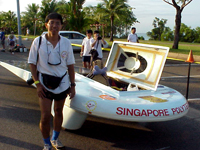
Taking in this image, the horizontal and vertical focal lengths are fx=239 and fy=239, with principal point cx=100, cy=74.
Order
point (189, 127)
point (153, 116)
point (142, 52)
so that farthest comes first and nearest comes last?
point (142, 52)
point (189, 127)
point (153, 116)

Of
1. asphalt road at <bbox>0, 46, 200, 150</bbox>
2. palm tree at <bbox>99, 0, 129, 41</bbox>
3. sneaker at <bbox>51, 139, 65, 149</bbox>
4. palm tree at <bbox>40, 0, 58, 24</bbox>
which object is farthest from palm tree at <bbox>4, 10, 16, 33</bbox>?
sneaker at <bbox>51, 139, 65, 149</bbox>

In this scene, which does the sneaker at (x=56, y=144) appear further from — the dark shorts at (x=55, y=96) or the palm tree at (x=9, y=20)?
the palm tree at (x=9, y=20)

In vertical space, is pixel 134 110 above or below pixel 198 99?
above

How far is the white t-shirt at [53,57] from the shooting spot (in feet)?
9.38

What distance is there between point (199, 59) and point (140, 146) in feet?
36.7

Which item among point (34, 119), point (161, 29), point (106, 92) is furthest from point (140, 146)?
point (161, 29)

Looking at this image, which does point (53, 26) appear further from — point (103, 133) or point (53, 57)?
point (103, 133)

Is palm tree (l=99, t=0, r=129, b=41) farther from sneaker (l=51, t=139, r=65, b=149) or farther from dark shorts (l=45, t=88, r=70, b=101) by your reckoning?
dark shorts (l=45, t=88, r=70, b=101)

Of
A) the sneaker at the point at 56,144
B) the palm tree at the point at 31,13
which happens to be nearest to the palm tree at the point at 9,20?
the palm tree at the point at 31,13

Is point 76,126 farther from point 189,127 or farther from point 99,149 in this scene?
point 189,127

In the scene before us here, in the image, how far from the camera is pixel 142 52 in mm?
4582

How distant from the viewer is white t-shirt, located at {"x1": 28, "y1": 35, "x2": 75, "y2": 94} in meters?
2.86

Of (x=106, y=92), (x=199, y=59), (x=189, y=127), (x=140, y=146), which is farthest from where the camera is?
(x=199, y=59)

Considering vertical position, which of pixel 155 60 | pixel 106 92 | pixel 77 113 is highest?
pixel 155 60
